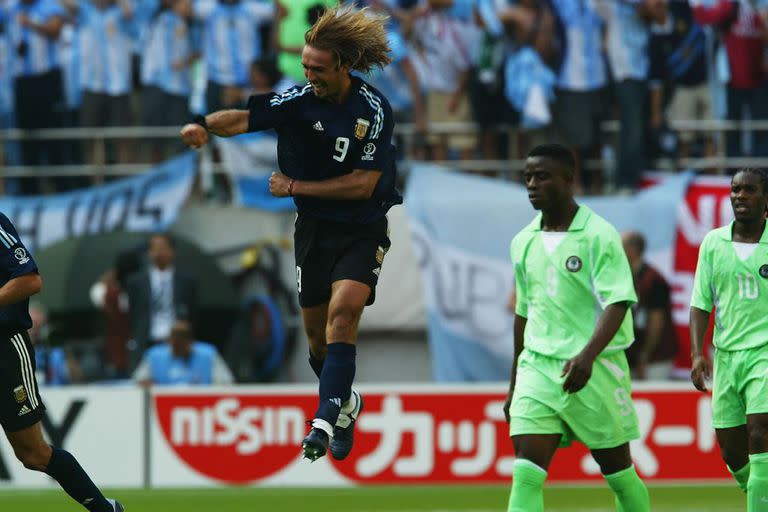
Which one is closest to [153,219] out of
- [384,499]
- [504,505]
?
[384,499]

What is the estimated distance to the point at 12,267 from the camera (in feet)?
27.0

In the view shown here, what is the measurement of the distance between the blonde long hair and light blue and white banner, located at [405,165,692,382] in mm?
7815

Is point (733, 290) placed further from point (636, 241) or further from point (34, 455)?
point (636, 241)

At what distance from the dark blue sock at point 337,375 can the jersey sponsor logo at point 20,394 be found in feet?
5.60

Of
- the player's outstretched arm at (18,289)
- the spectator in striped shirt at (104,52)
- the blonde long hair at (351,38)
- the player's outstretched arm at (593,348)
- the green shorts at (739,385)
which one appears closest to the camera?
the player's outstretched arm at (593,348)

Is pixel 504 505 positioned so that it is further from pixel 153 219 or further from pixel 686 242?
pixel 153 219

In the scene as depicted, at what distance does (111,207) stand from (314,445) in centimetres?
943

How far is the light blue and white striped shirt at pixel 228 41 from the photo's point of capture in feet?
52.7

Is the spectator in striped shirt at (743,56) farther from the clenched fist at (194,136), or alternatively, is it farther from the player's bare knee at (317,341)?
the clenched fist at (194,136)

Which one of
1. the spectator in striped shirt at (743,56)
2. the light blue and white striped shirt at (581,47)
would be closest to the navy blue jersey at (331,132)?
the light blue and white striped shirt at (581,47)

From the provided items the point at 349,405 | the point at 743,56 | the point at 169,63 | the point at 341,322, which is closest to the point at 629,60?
the point at 743,56

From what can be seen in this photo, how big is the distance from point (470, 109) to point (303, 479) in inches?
186

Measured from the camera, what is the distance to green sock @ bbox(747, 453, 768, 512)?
26.4 ft

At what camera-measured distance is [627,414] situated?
8.23m
